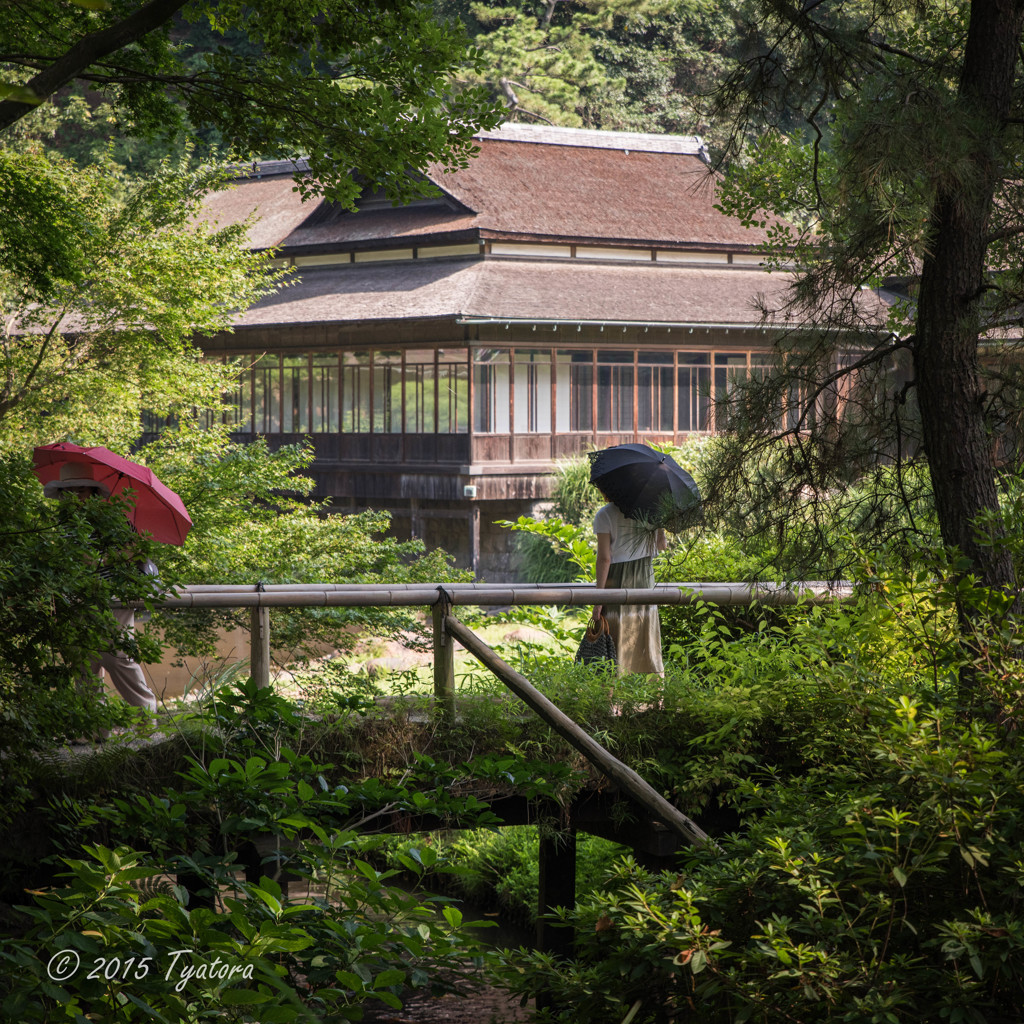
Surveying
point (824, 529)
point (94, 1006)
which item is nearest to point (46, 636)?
point (94, 1006)

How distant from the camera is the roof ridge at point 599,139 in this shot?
25.2 metres

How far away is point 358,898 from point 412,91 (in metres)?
4.23

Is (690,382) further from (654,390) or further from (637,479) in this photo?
(637,479)

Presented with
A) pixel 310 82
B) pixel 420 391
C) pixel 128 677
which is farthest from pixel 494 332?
pixel 128 677

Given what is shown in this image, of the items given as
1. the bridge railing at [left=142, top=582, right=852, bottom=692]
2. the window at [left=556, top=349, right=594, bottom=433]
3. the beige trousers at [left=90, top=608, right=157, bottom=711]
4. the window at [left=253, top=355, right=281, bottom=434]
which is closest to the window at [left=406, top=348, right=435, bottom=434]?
the window at [left=556, top=349, right=594, bottom=433]

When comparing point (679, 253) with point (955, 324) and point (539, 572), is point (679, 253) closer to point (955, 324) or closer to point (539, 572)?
point (539, 572)

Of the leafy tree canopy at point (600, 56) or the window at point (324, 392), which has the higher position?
the leafy tree canopy at point (600, 56)

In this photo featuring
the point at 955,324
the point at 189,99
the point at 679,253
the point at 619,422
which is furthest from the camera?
the point at 679,253

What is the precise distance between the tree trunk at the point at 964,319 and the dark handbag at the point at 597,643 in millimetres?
1687

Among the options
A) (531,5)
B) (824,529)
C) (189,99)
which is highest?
(531,5)

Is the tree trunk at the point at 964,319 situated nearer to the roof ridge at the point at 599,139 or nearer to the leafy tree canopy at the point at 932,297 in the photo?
the leafy tree canopy at the point at 932,297

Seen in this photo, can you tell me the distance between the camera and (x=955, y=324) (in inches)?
189

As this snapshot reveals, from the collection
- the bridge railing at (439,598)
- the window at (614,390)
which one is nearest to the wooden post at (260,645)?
the bridge railing at (439,598)

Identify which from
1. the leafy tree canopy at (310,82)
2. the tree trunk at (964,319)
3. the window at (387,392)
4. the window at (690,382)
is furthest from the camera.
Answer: the window at (690,382)
